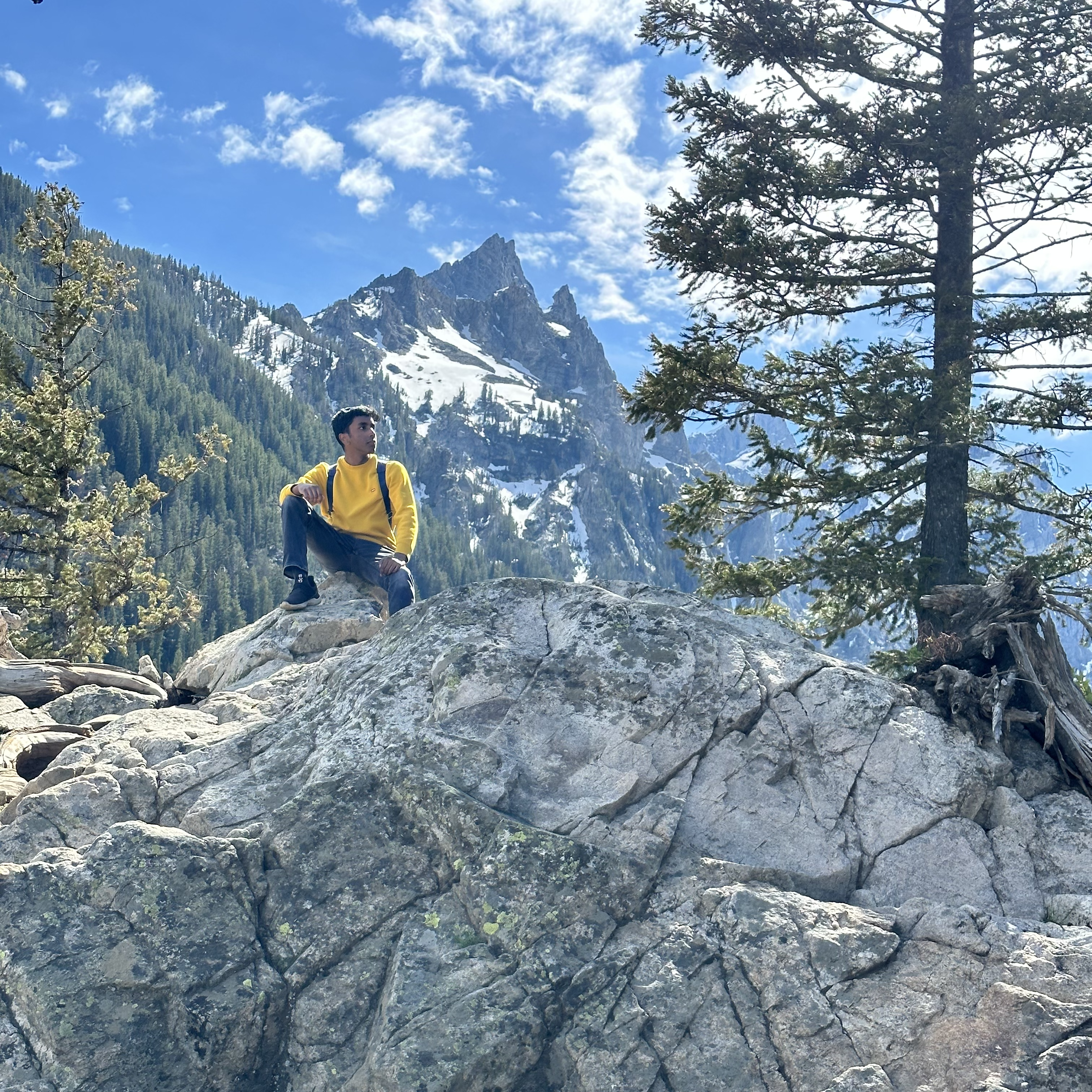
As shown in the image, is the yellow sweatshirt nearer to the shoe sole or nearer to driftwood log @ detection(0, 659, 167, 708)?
the shoe sole

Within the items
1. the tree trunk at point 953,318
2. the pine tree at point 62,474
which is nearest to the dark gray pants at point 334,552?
the tree trunk at point 953,318

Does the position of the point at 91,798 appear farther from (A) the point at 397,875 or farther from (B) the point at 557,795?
(B) the point at 557,795

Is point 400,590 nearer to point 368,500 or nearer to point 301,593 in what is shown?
point 301,593

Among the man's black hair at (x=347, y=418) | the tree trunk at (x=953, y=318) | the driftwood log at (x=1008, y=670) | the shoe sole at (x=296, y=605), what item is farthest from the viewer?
the tree trunk at (x=953, y=318)

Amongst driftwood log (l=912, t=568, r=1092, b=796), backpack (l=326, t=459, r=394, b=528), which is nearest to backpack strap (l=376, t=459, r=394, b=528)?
backpack (l=326, t=459, r=394, b=528)

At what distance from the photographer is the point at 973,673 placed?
688 cm

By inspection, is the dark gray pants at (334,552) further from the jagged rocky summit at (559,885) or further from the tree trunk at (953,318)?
the tree trunk at (953,318)

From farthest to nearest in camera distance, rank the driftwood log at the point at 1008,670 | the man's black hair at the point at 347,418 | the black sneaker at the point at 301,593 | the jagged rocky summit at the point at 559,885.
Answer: the man's black hair at the point at 347,418, the black sneaker at the point at 301,593, the driftwood log at the point at 1008,670, the jagged rocky summit at the point at 559,885

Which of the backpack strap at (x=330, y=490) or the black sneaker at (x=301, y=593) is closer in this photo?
the black sneaker at (x=301, y=593)

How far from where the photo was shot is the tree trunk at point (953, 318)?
1104 centimetres

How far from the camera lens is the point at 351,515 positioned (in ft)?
35.8

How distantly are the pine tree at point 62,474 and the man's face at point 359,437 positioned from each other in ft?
30.6

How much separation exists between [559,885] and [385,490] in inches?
260

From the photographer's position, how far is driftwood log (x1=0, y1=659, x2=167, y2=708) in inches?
388
